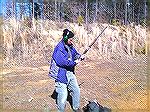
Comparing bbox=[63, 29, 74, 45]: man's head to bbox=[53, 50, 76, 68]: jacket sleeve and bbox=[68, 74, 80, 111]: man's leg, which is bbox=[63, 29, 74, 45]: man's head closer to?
bbox=[53, 50, 76, 68]: jacket sleeve

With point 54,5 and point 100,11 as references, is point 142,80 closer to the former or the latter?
point 100,11

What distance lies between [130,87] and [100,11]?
153 centimetres

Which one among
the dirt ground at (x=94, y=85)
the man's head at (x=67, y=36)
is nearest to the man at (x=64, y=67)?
the man's head at (x=67, y=36)

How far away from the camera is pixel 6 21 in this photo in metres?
8.87

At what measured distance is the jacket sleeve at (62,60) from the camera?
23.1 ft

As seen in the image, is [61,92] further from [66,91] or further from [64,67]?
[64,67]

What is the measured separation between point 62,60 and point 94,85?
84.5 inches

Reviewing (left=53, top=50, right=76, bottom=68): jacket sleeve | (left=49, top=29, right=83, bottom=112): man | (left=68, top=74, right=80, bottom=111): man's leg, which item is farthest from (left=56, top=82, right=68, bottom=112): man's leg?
(left=53, top=50, right=76, bottom=68): jacket sleeve

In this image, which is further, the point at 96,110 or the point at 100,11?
the point at 100,11

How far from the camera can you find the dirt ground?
888cm

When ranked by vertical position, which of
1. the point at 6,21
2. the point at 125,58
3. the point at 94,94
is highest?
the point at 6,21

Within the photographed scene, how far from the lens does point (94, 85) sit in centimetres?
905

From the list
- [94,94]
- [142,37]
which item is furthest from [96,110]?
[142,37]

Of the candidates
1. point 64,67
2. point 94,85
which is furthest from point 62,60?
point 94,85
